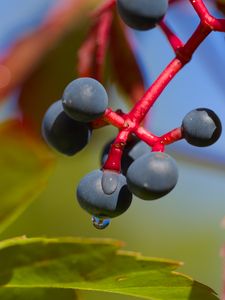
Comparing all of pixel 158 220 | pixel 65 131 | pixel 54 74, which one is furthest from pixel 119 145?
pixel 158 220

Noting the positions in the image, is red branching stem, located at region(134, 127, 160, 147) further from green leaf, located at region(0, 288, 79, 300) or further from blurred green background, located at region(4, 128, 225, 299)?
blurred green background, located at region(4, 128, 225, 299)

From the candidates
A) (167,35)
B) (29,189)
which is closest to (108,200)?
(29,189)

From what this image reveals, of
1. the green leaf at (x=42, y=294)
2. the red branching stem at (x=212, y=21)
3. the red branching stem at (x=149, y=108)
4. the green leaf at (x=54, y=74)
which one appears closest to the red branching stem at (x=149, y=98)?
the red branching stem at (x=149, y=108)

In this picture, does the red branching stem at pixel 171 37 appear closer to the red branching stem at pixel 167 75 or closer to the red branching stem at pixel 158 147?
the red branching stem at pixel 167 75

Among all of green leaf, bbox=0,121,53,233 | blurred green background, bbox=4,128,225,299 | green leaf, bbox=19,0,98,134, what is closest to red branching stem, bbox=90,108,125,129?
green leaf, bbox=0,121,53,233

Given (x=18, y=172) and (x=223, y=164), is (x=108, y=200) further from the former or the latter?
(x=223, y=164)

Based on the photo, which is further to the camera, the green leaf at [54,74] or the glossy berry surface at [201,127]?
the green leaf at [54,74]
